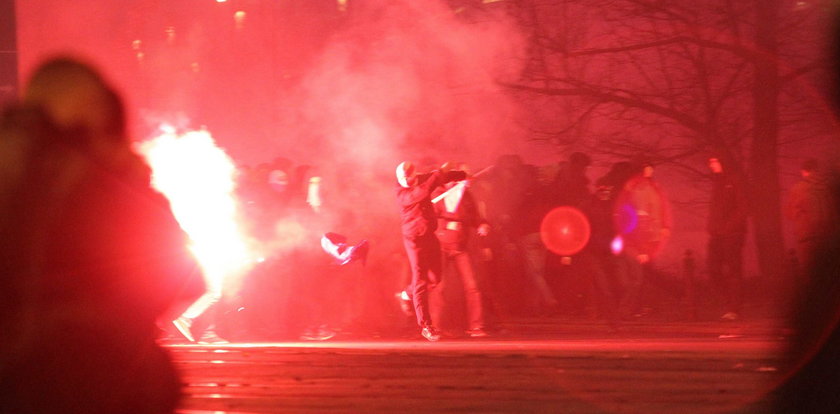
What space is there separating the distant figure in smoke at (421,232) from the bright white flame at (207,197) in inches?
78.9

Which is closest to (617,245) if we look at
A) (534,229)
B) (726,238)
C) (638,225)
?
(638,225)

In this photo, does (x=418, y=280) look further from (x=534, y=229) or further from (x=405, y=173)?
(x=534, y=229)

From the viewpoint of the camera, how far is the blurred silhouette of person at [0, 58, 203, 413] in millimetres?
2340

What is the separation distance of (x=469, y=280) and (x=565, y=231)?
170cm

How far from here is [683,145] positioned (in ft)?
44.9

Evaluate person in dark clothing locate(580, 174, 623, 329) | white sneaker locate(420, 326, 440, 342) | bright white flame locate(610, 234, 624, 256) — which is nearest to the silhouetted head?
white sneaker locate(420, 326, 440, 342)

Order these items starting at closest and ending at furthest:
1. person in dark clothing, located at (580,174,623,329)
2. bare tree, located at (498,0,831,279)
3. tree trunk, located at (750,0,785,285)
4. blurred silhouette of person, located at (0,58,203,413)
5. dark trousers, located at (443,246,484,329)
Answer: blurred silhouette of person, located at (0,58,203,413) < dark trousers, located at (443,246,484,329) < person in dark clothing, located at (580,174,623,329) < tree trunk, located at (750,0,785,285) < bare tree, located at (498,0,831,279)

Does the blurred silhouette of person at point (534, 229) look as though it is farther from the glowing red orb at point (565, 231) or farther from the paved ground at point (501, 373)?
the paved ground at point (501, 373)

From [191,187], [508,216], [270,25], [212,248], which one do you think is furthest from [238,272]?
[270,25]

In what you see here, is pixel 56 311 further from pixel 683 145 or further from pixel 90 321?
pixel 683 145

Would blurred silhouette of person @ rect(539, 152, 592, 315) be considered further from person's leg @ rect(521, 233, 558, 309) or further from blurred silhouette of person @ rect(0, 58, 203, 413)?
blurred silhouette of person @ rect(0, 58, 203, 413)

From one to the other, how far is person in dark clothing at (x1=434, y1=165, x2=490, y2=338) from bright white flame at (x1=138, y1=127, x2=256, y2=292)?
7.24 feet

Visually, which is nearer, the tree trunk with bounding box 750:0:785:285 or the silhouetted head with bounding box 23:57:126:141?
the silhouetted head with bounding box 23:57:126:141

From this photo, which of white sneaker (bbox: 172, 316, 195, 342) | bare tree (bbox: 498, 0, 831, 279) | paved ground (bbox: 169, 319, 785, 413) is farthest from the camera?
bare tree (bbox: 498, 0, 831, 279)
